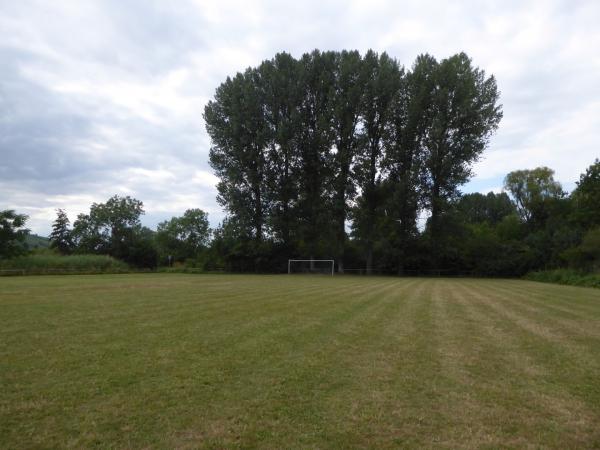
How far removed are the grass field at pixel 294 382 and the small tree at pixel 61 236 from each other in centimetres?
6679

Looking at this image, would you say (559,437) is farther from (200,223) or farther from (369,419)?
(200,223)

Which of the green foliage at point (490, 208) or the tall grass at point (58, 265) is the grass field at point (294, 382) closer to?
the tall grass at point (58, 265)

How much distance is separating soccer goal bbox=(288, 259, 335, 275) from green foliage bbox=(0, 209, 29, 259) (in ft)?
87.9

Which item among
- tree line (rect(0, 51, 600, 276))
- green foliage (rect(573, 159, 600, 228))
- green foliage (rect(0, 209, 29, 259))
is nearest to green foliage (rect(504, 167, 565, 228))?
tree line (rect(0, 51, 600, 276))

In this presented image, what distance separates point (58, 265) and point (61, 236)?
113 feet

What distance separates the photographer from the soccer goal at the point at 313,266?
4000 centimetres

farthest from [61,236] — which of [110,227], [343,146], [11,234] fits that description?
[343,146]

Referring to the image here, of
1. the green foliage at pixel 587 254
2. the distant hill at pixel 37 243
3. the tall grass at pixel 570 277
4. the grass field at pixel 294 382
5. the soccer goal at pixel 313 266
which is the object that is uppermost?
the distant hill at pixel 37 243

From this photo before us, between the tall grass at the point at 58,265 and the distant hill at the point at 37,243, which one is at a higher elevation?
the distant hill at the point at 37,243

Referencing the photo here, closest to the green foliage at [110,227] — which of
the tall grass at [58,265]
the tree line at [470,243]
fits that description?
the tree line at [470,243]

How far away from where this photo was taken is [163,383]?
15.3 ft

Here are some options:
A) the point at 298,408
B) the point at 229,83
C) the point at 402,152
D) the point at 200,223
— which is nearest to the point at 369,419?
the point at 298,408

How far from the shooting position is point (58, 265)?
1490 inches

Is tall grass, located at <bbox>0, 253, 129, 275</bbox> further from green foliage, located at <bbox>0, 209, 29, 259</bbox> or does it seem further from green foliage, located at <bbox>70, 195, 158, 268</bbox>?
green foliage, located at <bbox>70, 195, 158, 268</bbox>
